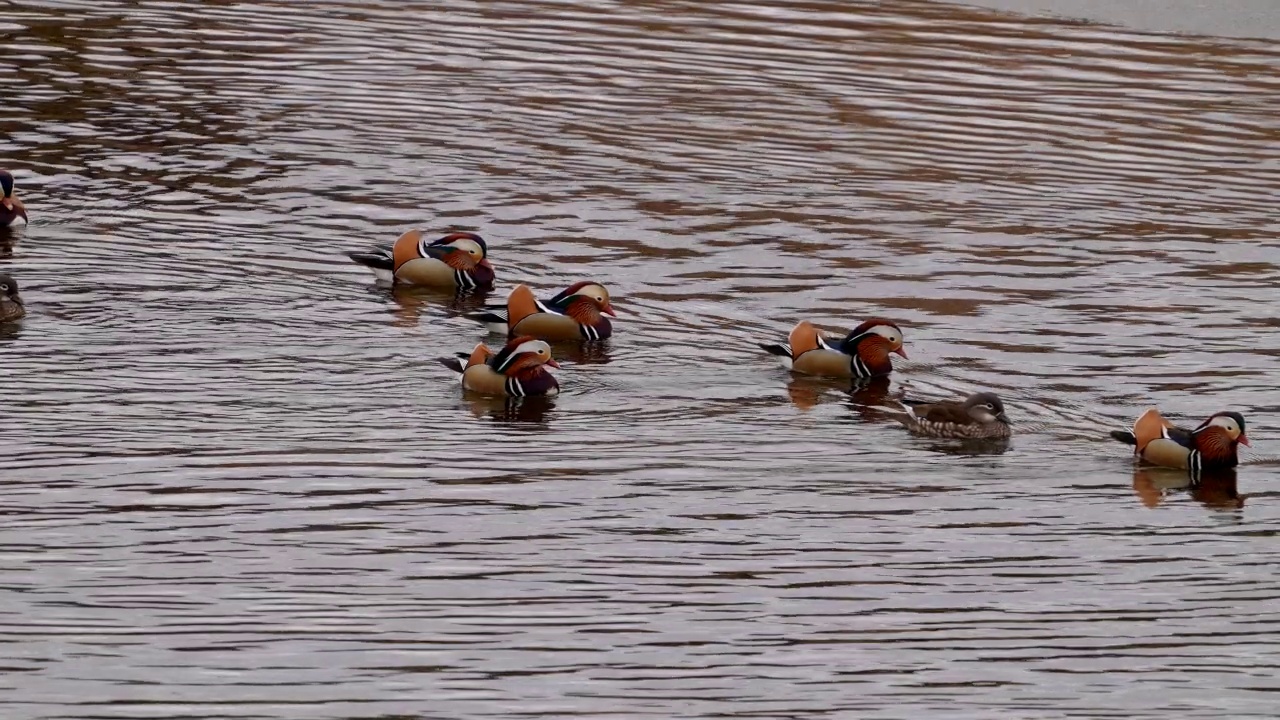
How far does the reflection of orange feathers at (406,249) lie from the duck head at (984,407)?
17.2 ft

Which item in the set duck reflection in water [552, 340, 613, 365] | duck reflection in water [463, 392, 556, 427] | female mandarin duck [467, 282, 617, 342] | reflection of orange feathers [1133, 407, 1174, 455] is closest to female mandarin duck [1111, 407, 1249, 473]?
→ reflection of orange feathers [1133, 407, 1174, 455]

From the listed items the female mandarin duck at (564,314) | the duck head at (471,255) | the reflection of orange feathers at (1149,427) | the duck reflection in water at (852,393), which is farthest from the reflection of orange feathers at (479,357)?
the reflection of orange feathers at (1149,427)

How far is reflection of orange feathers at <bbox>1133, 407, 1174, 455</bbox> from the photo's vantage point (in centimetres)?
1313

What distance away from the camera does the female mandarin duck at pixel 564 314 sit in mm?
15734

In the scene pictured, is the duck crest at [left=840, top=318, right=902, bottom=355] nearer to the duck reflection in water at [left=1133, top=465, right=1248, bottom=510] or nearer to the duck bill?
the duck reflection in water at [left=1133, top=465, right=1248, bottom=510]

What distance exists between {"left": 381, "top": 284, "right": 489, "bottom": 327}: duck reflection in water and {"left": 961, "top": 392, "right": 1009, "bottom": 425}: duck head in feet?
15.5

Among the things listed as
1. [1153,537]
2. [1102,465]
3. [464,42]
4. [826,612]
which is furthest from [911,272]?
[464,42]

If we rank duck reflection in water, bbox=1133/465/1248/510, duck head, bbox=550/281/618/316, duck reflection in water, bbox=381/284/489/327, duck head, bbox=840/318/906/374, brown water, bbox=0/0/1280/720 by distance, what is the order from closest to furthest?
brown water, bbox=0/0/1280/720 → duck reflection in water, bbox=1133/465/1248/510 → duck head, bbox=840/318/906/374 → duck head, bbox=550/281/618/316 → duck reflection in water, bbox=381/284/489/327

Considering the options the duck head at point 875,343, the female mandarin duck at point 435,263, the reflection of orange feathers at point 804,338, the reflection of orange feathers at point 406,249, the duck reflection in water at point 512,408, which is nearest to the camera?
the duck reflection in water at point 512,408

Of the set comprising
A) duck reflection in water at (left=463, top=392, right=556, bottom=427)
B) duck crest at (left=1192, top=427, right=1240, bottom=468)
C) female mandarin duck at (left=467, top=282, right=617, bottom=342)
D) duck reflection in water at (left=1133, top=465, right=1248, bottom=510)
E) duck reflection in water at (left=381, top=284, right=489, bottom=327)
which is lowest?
duck reflection in water at (left=1133, top=465, right=1248, bottom=510)

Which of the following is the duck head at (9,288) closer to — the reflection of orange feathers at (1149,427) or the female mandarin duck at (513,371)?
the female mandarin duck at (513,371)

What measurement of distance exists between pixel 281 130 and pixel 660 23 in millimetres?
6958

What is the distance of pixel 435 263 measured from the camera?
56.3 feet

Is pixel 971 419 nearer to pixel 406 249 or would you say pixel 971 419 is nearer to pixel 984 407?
pixel 984 407
